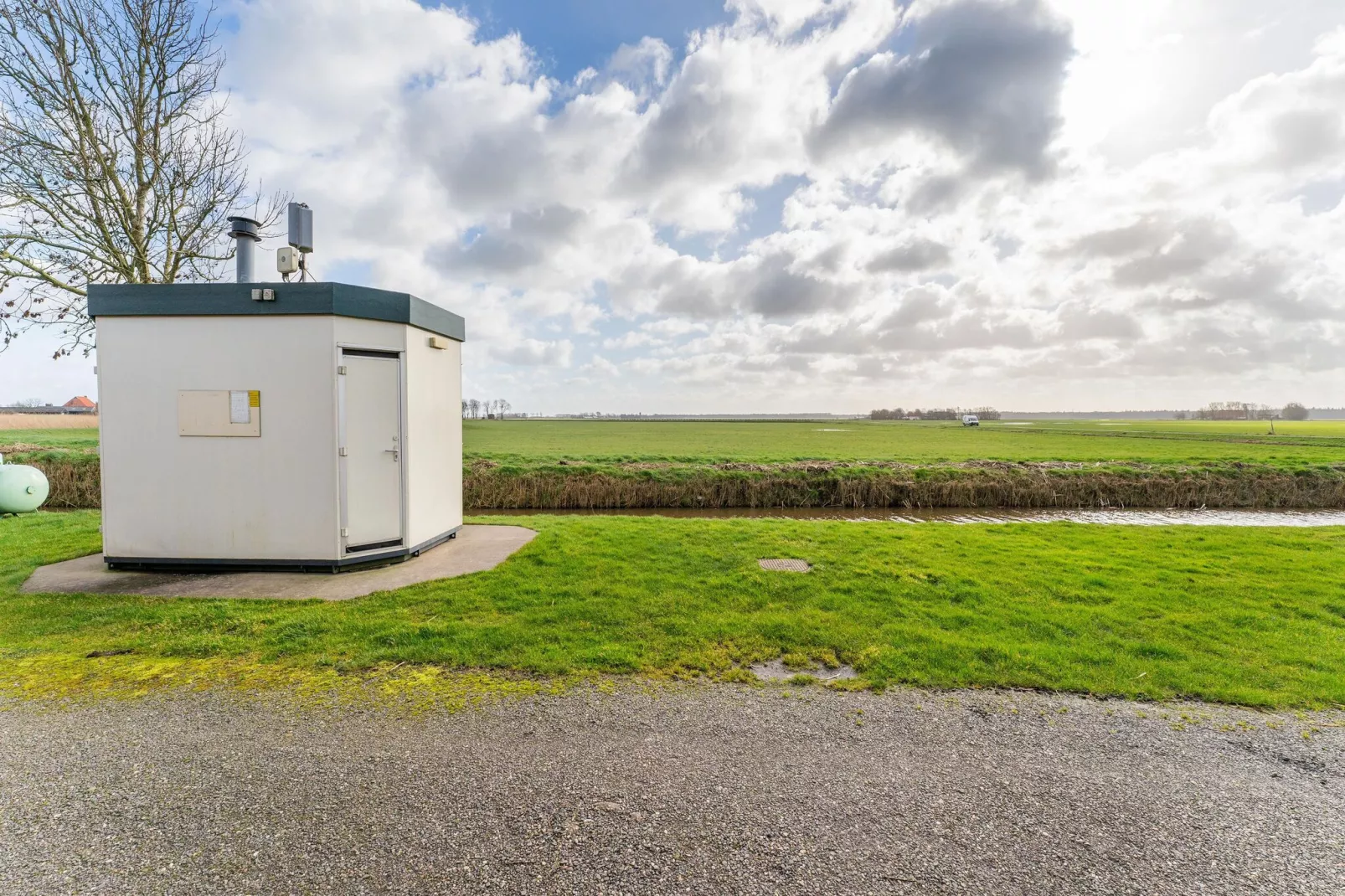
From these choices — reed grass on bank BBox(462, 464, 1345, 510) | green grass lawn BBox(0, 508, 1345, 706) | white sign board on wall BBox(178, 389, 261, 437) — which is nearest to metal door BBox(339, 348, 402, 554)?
white sign board on wall BBox(178, 389, 261, 437)

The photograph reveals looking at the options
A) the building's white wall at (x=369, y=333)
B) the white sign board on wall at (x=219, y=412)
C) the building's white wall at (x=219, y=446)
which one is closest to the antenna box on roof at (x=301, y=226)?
the building's white wall at (x=219, y=446)

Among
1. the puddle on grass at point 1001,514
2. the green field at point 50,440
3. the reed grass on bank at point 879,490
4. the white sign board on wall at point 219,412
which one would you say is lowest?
the puddle on grass at point 1001,514

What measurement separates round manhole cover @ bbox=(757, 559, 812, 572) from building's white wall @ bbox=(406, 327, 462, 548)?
495 cm

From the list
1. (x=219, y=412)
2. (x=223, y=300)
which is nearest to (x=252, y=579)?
(x=219, y=412)

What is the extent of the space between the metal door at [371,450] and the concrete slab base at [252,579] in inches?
20.9

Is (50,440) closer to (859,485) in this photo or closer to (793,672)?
(859,485)

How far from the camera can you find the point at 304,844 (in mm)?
2588

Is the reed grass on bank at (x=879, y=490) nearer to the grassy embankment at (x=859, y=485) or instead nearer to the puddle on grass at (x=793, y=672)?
the grassy embankment at (x=859, y=485)

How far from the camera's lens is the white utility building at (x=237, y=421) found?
23.3 feet

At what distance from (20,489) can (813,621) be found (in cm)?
1663

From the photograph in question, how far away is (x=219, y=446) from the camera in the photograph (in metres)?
7.23

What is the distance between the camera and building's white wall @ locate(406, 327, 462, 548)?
781 cm

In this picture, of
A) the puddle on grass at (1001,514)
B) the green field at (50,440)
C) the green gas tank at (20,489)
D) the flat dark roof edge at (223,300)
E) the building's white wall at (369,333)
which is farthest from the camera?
the green field at (50,440)

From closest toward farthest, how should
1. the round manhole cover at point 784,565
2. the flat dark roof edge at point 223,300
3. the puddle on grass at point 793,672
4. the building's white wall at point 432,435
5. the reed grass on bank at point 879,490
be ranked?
the puddle on grass at point 793,672
the flat dark roof edge at point 223,300
the round manhole cover at point 784,565
the building's white wall at point 432,435
the reed grass on bank at point 879,490
